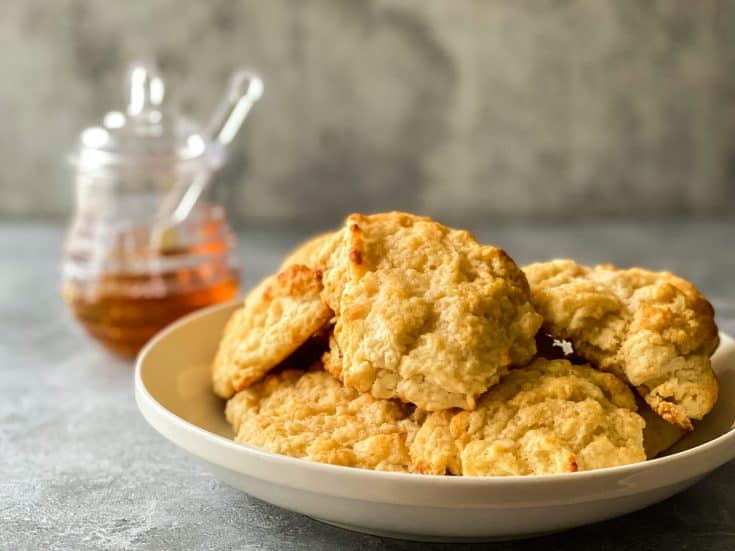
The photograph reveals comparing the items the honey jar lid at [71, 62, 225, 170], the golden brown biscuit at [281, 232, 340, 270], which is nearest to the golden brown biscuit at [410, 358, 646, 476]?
the golden brown biscuit at [281, 232, 340, 270]

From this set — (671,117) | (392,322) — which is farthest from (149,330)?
(671,117)

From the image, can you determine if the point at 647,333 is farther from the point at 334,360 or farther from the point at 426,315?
the point at 334,360

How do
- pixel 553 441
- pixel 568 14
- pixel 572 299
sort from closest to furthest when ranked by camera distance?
pixel 553 441 < pixel 572 299 < pixel 568 14

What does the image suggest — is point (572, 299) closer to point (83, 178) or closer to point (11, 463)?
point (11, 463)

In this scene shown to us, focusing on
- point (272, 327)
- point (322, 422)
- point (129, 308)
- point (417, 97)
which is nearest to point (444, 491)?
point (322, 422)

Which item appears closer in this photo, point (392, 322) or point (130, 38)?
point (392, 322)

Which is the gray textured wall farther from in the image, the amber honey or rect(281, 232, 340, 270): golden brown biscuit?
rect(281, 232, 340, 270): golden brown biscuit
